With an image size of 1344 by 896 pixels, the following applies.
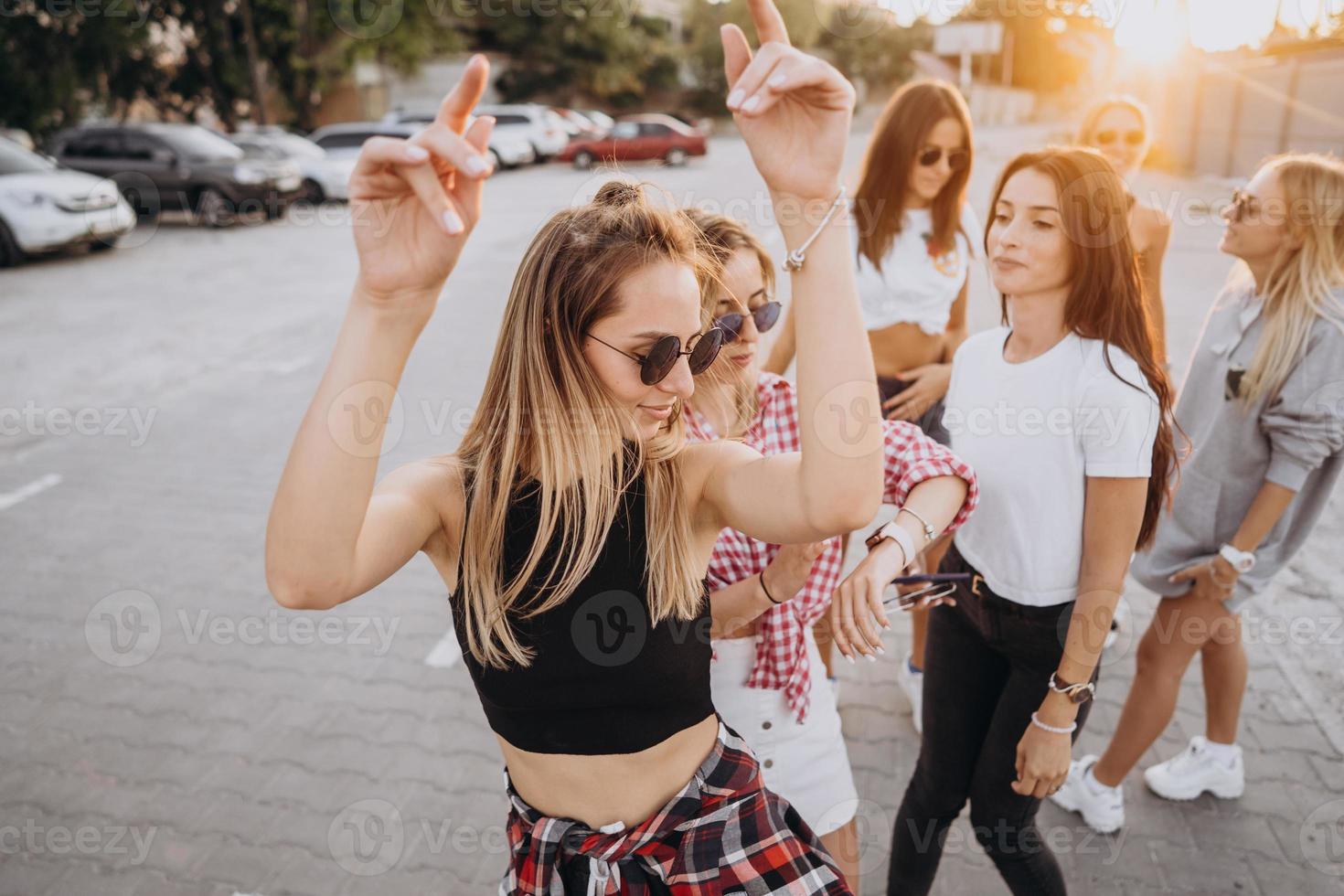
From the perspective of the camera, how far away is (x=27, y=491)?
221 inches

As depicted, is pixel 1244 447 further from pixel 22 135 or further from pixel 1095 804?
pixel 22 135

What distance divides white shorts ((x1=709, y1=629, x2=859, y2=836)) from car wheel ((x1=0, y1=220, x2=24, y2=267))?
13486mm

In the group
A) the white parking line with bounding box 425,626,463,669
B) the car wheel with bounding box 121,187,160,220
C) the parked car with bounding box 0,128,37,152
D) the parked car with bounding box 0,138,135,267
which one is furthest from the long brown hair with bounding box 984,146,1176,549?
the parked car with bounding box 0,128,37,152

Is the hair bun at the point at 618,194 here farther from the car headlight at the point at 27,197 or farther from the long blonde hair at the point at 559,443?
Answer: the car headlight at the point at 27,197

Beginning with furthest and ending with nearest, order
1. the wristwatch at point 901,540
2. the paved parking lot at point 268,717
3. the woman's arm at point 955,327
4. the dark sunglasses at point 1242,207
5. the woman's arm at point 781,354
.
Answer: the woman's arm at point 955,327, the woman's arm at point 781,354, the paved parking lot at point 268,717, the dark sunglasses at point 1242,207, the wristwatch at point 901,540

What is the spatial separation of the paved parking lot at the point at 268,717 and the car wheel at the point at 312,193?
1145cm

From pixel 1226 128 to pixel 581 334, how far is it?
20.4 metres

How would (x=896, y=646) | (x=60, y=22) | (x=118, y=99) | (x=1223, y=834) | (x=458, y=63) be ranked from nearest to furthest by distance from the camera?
1. (x=1223, y=834)
2. (x=896, y=646)
3. (x=60, y=22)
4. (x=118, y=99)
5. (x=458, y=63)

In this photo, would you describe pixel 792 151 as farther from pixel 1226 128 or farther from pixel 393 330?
pixel 1226 128

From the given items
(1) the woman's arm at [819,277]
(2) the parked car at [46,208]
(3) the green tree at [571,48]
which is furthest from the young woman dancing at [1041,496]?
(3) the green tree at [571,48]

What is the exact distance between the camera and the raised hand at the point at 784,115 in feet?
3.84

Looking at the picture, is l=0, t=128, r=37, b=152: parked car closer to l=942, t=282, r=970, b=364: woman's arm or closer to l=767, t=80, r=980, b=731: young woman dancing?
l=767, t=80, r=980, b=731: young woman dancing

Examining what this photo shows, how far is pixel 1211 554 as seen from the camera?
2.67 meters

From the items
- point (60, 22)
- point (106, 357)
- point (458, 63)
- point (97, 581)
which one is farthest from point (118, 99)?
point (97, 581)
